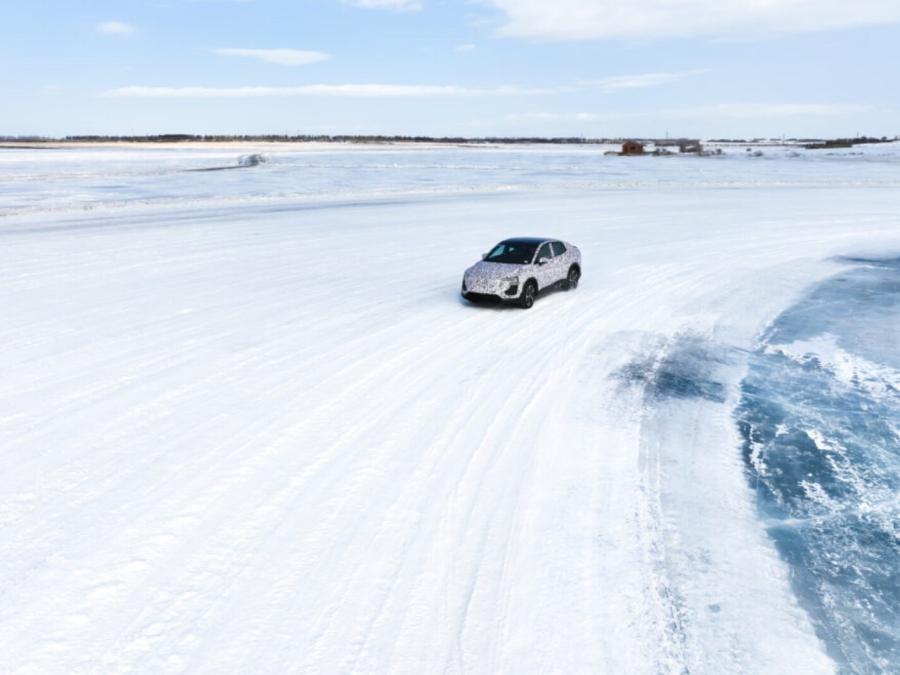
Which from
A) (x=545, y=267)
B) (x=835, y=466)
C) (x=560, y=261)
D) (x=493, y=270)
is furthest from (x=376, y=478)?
(x=560, y=261)

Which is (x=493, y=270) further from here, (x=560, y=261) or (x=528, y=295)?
(x=560, y=261)

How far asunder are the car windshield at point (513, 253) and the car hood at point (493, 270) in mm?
347

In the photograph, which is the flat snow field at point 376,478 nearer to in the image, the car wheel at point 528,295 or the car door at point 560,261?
the car wheel at point 528,295

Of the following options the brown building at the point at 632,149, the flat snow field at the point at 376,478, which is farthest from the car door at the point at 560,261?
the brown building at the point at 632,149

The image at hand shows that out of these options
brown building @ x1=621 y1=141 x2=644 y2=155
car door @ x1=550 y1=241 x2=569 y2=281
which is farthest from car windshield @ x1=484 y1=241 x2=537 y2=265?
brown building @ x1=621 y1=141 x2=644 y2=155

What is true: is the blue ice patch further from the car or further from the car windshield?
the car windshield

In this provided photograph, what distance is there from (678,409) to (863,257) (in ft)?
55.5

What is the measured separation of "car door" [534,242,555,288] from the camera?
650 inches

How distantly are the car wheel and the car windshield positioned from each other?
60 centimetres

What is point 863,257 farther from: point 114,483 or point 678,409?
point 114,483

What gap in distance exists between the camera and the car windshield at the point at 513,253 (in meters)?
16.7

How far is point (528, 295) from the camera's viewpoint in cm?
1625

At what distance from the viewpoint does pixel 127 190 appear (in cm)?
4531

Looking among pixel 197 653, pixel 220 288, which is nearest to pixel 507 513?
pixel 197 653
